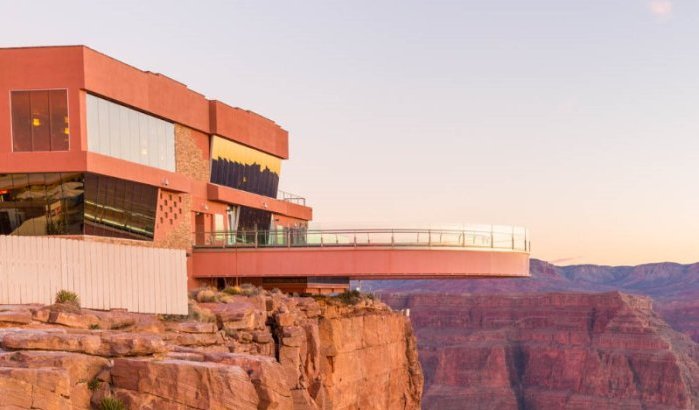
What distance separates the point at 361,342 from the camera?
41.5 m

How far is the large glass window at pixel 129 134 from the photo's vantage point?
122 feet

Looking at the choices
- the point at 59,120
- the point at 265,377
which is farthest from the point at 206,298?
the point at 265,377

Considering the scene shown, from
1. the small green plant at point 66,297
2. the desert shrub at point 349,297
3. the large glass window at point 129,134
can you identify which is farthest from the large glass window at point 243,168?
the small green plant at point 66,297

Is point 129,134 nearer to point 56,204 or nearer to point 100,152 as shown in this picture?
point 100,152

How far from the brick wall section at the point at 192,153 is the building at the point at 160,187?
0.20ft

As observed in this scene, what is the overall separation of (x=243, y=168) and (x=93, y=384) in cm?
3723

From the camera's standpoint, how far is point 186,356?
1650 centimetres

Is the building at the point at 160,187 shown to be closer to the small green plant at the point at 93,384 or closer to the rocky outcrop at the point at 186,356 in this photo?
the rocky outcrop at the point at 186,356

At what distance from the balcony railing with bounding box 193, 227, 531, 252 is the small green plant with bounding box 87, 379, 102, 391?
26.4 metres

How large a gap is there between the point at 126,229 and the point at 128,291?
538 inches

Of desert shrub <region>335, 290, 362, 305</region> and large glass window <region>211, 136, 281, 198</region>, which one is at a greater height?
large glass window <region>211, 136, 281, 198</region>

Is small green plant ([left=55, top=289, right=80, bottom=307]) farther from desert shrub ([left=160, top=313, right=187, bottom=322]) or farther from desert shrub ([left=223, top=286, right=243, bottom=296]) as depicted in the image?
desert shrub ([left=223, top=286, right=243, bottom=296])

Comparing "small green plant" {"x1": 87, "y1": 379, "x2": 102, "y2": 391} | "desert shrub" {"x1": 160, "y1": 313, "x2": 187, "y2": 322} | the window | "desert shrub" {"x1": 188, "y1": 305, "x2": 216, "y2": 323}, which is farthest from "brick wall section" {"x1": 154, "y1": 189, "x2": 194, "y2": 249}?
"small green plant" {"x1": 87, "y1": 379, "x2": 102, "y2": 391}

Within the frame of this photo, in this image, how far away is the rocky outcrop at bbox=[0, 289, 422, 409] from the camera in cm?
1464
